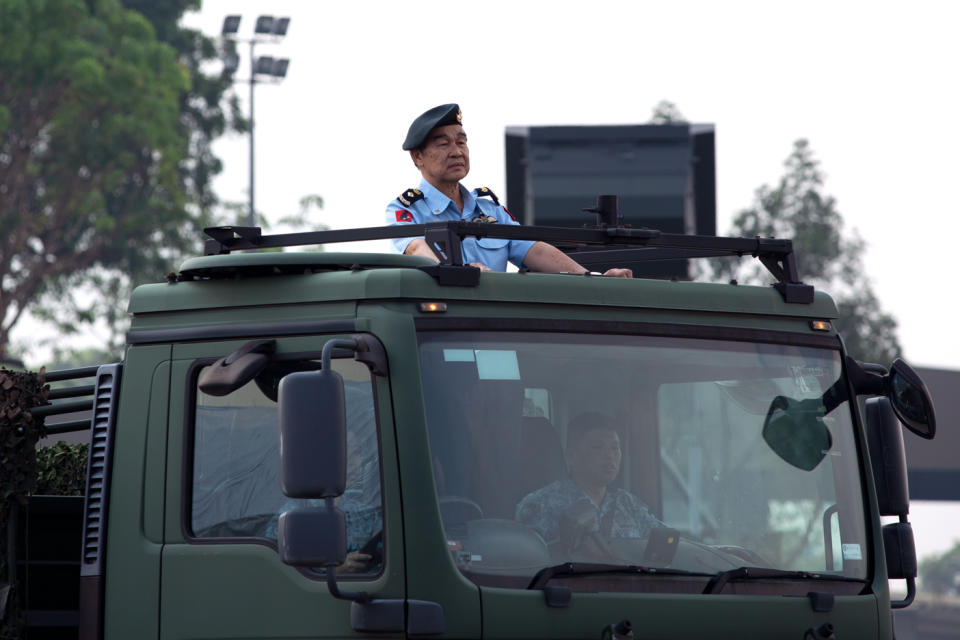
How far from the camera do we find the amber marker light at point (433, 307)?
4602 millimetres

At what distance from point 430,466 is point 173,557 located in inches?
35.4

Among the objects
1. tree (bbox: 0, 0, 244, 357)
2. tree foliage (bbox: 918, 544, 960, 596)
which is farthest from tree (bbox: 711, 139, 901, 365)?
tree (bbox: 0, 0, 244, 357)

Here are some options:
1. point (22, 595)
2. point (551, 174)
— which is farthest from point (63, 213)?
point (22, 595)

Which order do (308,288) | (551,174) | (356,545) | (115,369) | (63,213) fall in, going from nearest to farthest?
(356,545) < (308,288) < (115,369) < (551,174) < (63,213)

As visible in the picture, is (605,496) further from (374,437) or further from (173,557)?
(173,557)

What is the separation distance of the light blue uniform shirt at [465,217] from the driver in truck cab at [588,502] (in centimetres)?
121

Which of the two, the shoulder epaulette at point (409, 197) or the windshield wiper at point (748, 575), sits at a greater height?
the shoulder epaulette at point (409, 197)

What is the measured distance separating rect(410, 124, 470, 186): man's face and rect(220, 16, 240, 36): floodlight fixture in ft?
102

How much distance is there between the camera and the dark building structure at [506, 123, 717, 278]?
666 inches

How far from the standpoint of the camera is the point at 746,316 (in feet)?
16.8

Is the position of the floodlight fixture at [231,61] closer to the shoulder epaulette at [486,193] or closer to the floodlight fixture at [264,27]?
the floodlight fixture at [264,27]

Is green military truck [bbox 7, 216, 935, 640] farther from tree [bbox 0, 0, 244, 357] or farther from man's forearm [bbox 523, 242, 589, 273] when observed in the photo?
tree [bbox 0, 0, 244, 357]

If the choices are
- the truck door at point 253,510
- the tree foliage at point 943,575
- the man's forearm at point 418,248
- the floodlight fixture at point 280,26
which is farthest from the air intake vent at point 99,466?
the tree foliage at point 943,575

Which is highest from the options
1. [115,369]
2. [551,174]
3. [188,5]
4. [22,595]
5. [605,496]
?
[188,5]
